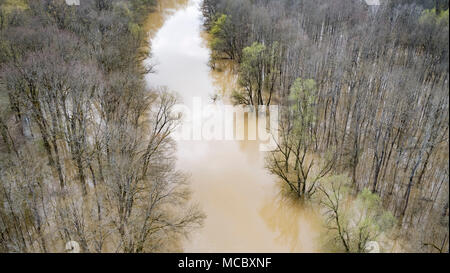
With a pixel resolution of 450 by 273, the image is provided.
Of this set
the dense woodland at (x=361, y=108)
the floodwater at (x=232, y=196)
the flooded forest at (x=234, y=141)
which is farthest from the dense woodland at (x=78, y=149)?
the dense woodland at (x=361, y=108)

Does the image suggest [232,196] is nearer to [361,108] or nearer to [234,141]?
[234,141]

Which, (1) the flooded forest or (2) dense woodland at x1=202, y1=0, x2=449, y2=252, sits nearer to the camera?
(1) the flooded forest

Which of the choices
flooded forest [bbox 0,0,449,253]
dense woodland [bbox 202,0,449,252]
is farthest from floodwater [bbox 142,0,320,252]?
dense woodland [bbox 202,0,449,252]

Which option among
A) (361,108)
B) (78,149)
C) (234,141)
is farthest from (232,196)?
(361,108)

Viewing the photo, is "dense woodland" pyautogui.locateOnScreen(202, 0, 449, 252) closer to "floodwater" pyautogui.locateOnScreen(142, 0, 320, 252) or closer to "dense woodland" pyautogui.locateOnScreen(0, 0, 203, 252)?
"floodwater" pyautogui.locateOnScreen(142, 0, 320, 252)

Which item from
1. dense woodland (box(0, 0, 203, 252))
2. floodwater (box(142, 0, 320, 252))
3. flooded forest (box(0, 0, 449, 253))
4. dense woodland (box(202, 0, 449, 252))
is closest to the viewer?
dense woodland (box(0, 0, 203, 252))

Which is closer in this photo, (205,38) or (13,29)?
(13,29)
